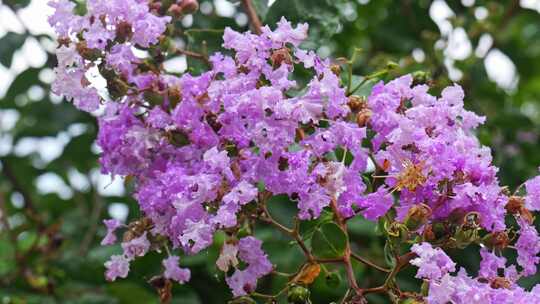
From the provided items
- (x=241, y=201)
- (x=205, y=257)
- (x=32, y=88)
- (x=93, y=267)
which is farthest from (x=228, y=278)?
(x=32, y=88)

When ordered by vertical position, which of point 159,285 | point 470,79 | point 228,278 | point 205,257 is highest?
point 228,278

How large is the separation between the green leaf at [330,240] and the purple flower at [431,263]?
7.3 inches

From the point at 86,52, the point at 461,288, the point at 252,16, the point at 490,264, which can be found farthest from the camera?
the point at 252,16

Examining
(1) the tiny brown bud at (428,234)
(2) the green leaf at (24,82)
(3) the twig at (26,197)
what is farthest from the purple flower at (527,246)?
(2) the green leaf at (24,82)

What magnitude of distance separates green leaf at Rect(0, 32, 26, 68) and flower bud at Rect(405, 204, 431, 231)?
1246 millimetres

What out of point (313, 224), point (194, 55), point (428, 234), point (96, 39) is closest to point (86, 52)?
point (96, 39)

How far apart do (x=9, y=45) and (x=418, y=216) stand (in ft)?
4.27

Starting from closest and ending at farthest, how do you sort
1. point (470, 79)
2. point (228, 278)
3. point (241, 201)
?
1. point (241, 201)
2. point (228, 278)
3. point (470, 79)

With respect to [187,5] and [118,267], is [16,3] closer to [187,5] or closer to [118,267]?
[187,5]

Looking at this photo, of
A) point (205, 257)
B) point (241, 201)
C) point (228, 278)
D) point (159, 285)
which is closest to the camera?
point (241, 201)

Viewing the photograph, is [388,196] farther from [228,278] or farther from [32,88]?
[32,88]

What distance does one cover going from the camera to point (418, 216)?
1085 millimetres

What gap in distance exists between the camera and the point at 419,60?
231cm

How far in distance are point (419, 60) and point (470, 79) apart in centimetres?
24
